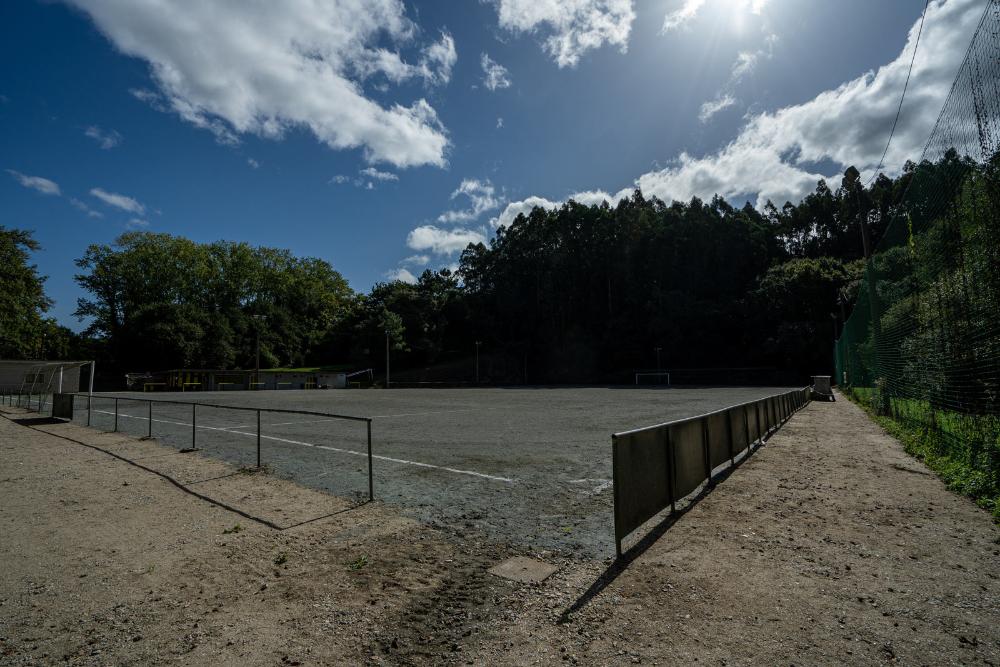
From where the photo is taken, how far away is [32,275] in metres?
45.8

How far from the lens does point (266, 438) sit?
39.4 ft

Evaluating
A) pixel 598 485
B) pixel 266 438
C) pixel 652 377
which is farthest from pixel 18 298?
pixel 652 377

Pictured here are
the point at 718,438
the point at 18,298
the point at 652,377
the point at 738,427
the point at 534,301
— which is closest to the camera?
the point at 718,438

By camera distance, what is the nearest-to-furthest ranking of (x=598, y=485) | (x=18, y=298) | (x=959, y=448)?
(x=598, y=485) < (x=959, y=448) < (x=18, y=298)

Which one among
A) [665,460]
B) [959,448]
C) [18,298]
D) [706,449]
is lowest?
[959,448]

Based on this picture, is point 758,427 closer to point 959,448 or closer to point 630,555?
point 959,448

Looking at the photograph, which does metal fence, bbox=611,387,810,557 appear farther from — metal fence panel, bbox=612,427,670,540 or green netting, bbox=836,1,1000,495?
green netting, bbox=836,1,1000,495

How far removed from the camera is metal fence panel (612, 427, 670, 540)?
163 inches

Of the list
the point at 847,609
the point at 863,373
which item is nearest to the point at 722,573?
the point at 847,609

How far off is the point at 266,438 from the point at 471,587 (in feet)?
32.7

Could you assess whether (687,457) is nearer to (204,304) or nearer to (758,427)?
(758,427)

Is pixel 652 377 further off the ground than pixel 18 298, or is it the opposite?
pixel 18 298

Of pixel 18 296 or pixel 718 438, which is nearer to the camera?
pixel 718 438

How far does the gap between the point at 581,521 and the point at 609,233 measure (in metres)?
76.9
